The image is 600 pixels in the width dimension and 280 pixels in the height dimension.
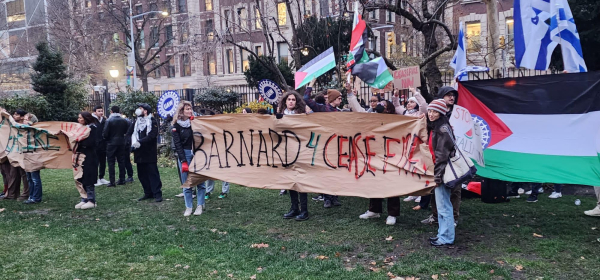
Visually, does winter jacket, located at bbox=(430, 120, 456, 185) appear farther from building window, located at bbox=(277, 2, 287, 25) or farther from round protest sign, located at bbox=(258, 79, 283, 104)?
building window, located at bbox=(277, 2, 287, 25)

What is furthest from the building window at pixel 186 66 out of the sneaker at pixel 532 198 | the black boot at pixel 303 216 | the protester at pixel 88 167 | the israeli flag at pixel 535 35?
the israeli flag at pixel 535 35

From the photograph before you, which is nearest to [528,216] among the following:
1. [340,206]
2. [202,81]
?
[340,206]

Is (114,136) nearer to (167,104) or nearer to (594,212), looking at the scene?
(167,104)

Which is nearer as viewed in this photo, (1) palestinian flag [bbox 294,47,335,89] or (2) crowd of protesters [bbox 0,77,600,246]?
(2) crowd of protesters [bbox 0,77,600,246]

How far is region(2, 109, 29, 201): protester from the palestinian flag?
5876 mm

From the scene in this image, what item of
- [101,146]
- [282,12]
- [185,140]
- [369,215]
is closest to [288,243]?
[369,215]

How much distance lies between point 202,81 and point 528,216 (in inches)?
1697

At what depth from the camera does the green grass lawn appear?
5215mm

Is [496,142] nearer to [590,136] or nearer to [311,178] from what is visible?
[590,136]

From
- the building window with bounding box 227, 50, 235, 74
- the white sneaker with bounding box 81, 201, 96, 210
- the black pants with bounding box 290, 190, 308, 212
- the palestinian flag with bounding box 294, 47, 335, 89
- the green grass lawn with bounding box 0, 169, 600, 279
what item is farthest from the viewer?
the building window with bounding box 227, 50, 235, 74

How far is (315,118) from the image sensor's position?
732cm

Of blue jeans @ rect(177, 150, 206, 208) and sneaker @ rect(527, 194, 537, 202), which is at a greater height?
blue jeans @ rect(177, 150, 206, 208)

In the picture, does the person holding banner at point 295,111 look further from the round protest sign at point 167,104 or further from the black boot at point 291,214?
the round protest sign at point 167,104

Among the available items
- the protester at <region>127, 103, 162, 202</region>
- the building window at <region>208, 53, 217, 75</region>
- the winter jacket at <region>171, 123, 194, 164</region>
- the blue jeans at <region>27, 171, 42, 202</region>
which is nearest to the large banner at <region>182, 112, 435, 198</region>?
the winter jacket at <region>171, 123, 194, 164</region>
